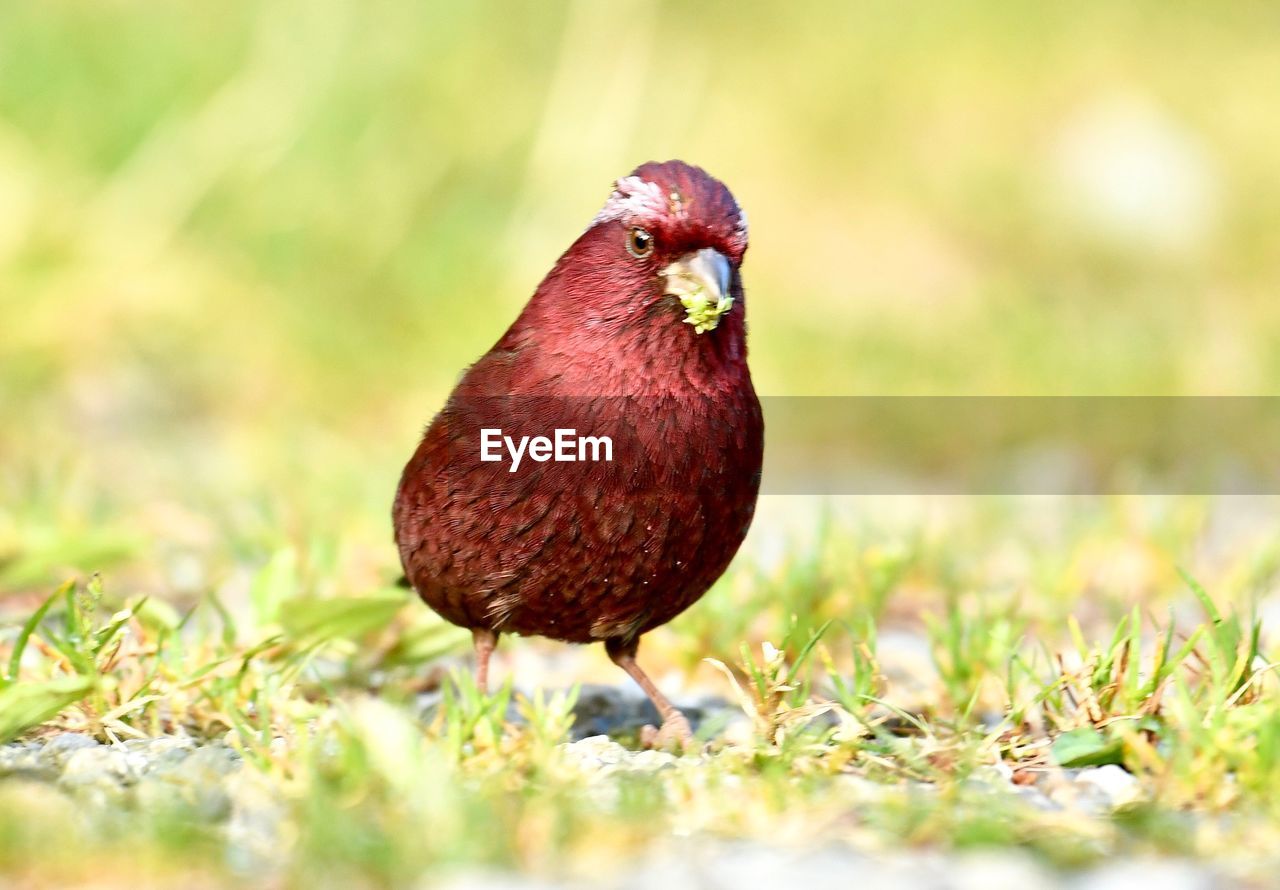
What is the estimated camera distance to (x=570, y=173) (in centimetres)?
848

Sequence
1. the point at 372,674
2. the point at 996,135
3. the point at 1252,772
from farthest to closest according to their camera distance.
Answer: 1. the point at 996,135
2. the point at 372,674
3. the point at 1252,772

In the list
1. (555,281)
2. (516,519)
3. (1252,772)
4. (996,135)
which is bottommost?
(1252,772)

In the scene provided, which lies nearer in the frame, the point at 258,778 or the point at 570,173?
the point at 258,778

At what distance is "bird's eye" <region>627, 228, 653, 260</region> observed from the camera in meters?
3.33

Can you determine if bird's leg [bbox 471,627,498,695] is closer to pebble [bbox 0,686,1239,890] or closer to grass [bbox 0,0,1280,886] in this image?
grass [bbox 0,0,1280,886]

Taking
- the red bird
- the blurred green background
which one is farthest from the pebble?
the blurred green background

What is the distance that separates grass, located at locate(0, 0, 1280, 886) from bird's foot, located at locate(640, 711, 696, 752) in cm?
8

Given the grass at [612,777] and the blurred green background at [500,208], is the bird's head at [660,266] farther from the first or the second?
the blurred green background at [500,208]

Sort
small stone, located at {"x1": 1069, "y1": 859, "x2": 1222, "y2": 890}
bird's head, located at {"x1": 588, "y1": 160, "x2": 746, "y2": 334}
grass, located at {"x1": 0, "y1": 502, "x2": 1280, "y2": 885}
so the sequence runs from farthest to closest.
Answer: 1. bird's head, located at {"x1": 588, "y1": 160, "x2": 746, "y2": 334}
2. grass, located at {"x1": 0, "y1": 502, "x2": 1280, "y2": 885}
3. small stone, located at {"x1": 1069, "y1": 859, "x2": 1222, "y2": 890}

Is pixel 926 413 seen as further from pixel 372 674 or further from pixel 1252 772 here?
pixel 1252 772

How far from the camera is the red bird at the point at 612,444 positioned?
313 centimetres

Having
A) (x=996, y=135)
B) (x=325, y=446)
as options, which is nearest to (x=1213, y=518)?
(x=325, y=446)

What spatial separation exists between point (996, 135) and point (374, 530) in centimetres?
619

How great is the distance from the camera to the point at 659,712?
364 cm
